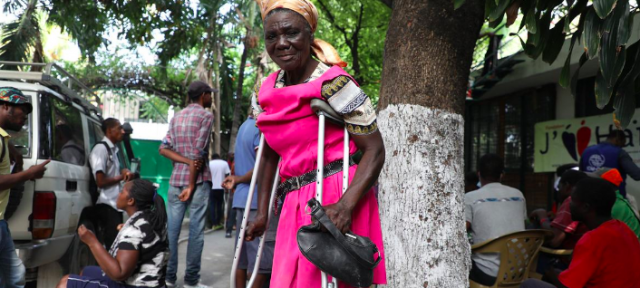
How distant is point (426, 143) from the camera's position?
396cm

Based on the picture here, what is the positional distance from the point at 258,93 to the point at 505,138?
11.7 meters

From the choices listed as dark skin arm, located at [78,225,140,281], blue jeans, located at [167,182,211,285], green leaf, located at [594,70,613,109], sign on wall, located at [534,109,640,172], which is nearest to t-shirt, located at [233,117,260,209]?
dark skin arm, located at [78,225,140,281]

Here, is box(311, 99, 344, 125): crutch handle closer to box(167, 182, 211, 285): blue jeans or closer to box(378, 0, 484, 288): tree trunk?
box(378, 0, 484, 288): tree trunk

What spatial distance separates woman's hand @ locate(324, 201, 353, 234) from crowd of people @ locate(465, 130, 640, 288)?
6.42ft

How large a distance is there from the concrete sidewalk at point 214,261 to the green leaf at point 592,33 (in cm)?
474

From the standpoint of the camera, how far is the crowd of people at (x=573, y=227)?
3480mm

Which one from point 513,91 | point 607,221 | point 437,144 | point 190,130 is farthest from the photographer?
point 513,91

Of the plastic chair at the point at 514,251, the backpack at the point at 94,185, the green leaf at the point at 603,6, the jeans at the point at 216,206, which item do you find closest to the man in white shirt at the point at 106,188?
the backpack at the point at 94,185

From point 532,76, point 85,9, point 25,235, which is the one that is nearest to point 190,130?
point 25,235

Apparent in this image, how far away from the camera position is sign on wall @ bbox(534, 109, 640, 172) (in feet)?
29.9

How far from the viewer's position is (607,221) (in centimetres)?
367

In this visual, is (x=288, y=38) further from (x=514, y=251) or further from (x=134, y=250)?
(x=514, y=251)

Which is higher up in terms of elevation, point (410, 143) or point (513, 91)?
point (513, 91)

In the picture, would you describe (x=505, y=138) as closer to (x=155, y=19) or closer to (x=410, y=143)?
(x=155, y=19)
